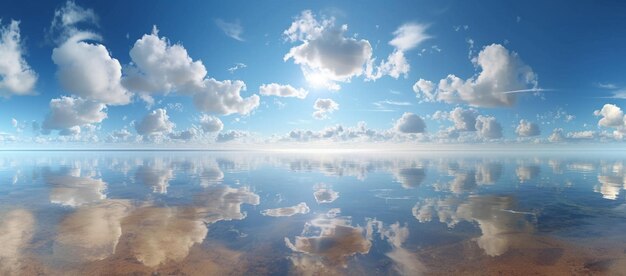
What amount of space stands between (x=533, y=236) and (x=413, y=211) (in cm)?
940

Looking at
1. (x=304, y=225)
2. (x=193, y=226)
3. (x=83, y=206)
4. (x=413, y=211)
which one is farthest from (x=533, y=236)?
(x=83, y=206)

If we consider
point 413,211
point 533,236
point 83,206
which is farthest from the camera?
point 83,206

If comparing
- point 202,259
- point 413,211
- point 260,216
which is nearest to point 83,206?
point 260,216

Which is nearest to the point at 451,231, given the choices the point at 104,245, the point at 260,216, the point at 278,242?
the point at 278,242

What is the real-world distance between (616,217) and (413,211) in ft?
52.6

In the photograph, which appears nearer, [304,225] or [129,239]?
[129,239]

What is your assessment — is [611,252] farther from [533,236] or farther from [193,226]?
[193,226]

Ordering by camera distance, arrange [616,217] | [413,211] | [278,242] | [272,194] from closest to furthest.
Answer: [278,242] < [616,217] < [413,211] < [272,194]

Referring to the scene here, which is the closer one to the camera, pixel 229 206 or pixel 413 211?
pixel 413 211

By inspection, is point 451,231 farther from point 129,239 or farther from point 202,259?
point 129,239

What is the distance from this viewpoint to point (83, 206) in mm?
31547

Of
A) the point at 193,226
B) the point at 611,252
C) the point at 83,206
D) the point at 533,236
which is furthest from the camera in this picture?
the point at 83,206

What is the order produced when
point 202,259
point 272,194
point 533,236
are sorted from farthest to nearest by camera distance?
point 272,194
point 533,236
point 202,259

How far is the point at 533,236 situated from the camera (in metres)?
21.6
